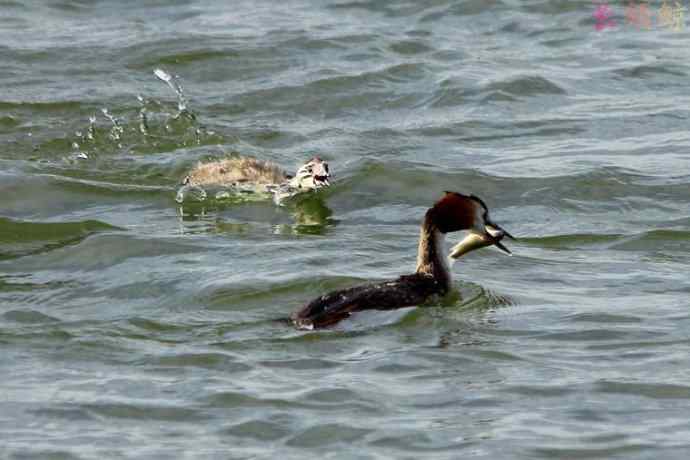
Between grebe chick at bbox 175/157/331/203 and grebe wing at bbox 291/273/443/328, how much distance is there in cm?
331

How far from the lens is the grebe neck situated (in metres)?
10.5

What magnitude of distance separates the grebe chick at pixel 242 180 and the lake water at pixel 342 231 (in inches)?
6.2

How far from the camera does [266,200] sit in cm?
1389

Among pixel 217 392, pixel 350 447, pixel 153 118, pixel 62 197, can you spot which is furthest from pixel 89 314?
pixel 153 118

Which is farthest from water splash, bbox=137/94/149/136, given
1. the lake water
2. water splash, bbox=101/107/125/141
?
water splash, bbox=101/107/125/141

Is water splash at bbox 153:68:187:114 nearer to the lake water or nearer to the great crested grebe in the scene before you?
the lake water

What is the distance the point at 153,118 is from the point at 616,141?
441 centimetres

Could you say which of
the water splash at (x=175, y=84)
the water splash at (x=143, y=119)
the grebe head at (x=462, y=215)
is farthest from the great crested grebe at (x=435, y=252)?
the water splash at (x=175, y=84)

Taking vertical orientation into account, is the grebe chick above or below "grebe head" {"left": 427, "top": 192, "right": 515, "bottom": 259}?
below

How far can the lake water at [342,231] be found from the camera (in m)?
8.46

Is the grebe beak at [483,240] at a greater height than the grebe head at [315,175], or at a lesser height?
greater

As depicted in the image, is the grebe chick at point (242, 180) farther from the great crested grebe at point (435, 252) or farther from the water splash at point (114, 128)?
the great crested grebe at point (435, 252)

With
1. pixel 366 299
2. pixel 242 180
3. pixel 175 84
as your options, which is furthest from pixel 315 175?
pixel 175 84

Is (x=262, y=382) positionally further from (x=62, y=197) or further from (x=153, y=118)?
(x=153, y=118)
